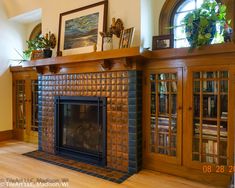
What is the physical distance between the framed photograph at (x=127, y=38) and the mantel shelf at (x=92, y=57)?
149mm

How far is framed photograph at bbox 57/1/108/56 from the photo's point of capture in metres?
2.99

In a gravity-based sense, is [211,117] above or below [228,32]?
below

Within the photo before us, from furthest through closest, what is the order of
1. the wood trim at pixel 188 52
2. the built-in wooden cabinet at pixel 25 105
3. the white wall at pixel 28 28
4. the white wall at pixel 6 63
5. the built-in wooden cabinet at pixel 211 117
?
the white wall at pixel 28 28, the white wall at pixel 6 63, the built-in wooden cabinet at pixel 25 105, the built-in wooden cabinet at pixel 211 117, the wood trim at pixel 188 52

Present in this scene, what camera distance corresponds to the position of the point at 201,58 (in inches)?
94.2

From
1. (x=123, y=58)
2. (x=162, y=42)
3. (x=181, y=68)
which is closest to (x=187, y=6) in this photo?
(x=162, y=42)

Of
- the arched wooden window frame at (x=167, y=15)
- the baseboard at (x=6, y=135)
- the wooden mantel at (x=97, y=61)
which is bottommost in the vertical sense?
the baseboard at (x=6, y=135)

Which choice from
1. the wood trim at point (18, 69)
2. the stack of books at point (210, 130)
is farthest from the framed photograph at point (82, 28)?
the stack of books at point (210, 130)

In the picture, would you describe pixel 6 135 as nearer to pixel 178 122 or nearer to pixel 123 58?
pixel 123 58

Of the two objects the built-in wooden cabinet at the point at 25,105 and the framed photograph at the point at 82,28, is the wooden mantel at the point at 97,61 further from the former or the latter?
the built-in wooden cabinet at the point at 25,105

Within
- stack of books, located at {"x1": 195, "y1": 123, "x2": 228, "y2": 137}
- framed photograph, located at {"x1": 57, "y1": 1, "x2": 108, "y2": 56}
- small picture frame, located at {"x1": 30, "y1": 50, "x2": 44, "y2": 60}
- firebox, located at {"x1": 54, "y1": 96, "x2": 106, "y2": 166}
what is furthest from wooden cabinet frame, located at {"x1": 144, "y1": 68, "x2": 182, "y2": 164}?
small picture frame, located at {"x1": 30, "y1": 50, "x2": 44, "y2": 60}

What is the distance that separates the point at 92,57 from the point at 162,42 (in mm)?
905

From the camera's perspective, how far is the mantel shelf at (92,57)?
2.42 metres

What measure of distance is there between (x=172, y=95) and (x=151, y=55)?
0.56m

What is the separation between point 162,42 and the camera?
2666mm
